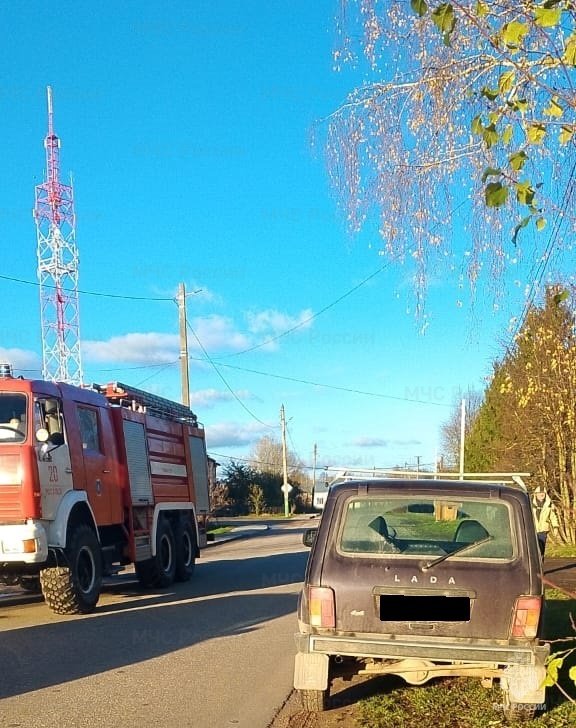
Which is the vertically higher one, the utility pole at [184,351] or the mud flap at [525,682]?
the utility pole at [184,351]

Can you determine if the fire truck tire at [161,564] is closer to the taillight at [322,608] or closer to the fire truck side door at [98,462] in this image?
the fire truck side door at [98,462]

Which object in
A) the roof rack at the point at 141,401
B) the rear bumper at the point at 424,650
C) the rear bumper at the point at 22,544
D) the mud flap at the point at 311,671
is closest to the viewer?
the rear bumper at the point at 424,650

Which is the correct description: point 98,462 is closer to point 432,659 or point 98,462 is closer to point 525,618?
point 432,659

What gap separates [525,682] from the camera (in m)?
5.14

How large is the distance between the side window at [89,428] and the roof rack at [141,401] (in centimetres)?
120

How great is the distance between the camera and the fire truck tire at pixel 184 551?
49.5 ft

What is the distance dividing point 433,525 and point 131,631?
4921 mm

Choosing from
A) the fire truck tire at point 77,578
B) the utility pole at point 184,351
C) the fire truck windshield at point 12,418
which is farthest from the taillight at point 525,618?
the utility pole at point 184,351

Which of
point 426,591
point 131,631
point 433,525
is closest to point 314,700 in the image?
point 426,591

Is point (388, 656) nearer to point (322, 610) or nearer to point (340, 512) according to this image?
point (322, 610)

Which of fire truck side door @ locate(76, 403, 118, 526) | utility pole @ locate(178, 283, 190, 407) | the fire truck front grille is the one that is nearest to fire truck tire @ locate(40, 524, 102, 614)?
fire truck side door @ locate(76, 403, 118, 526)

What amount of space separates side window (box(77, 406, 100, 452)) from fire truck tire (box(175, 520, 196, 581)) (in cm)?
361

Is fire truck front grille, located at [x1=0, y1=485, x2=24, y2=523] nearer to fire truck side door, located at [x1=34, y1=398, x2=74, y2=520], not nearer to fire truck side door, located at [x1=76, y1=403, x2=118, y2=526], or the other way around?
fire truck side door, located at [x1=34, y1=398, x2=74, y2=520]

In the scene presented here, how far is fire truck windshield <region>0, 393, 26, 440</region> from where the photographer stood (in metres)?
10.3
